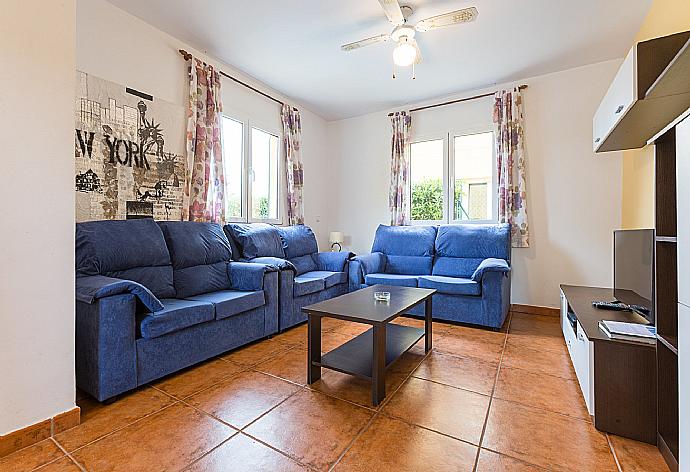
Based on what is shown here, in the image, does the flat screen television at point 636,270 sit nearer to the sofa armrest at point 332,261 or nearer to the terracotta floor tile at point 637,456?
the terracotta floor tile at point 637,456

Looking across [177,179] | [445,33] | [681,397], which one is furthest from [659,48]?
[177,179]

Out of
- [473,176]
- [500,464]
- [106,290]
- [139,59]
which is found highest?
[139,59]

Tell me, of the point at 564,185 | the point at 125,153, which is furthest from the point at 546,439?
the point at 125,153

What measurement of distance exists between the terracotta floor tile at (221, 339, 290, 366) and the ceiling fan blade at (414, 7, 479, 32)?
290 centimetres

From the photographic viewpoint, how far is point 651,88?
61.7 inches

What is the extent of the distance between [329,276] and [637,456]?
9.49ft

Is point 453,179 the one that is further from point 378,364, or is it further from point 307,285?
point 378,364

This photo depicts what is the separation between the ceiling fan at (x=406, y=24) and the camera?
7.96ft

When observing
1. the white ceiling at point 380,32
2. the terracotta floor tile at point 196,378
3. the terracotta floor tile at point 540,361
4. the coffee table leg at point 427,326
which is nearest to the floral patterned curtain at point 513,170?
the white ceiling at point 380,32

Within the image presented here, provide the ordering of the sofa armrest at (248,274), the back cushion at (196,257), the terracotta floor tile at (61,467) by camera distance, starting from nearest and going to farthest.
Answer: the terracotta floor tile at (61,467), the back cushion at (196,257), the sofa armrest at (248,274)

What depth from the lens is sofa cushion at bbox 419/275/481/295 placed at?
343 centimetres

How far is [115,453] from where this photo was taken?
151cm

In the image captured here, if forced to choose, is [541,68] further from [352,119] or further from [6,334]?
[6,334]

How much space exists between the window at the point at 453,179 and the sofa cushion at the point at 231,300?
111 inches
